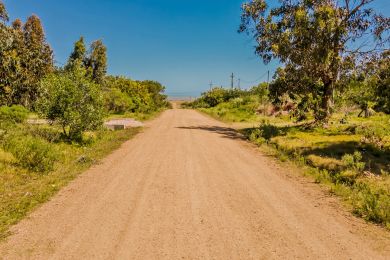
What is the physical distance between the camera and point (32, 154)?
13.1 meters

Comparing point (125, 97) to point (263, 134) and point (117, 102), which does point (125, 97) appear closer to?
point (117, 102)

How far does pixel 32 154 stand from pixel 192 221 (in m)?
8.04

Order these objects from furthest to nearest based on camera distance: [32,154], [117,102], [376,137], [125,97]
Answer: [125,97] < [117,102] < [376,137] < [32,154]

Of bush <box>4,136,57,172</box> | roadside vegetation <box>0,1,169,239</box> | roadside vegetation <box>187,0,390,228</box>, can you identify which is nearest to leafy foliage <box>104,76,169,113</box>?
roadside vegetation <box>0,1,169,239</box>

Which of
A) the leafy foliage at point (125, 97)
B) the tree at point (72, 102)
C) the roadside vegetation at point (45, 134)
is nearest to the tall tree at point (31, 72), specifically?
the roadside vegetation at point (45, 134)

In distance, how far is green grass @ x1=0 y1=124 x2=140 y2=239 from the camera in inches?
337

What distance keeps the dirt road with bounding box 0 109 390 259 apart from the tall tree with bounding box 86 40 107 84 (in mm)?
43473

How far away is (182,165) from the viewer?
45.5 ft

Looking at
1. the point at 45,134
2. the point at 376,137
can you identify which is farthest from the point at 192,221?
the point at 376,137

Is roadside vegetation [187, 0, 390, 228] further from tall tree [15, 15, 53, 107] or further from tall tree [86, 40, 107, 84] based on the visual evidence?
tall tree [86, 40, 107, 84]

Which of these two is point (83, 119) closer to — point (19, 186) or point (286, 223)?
point (19, 186)

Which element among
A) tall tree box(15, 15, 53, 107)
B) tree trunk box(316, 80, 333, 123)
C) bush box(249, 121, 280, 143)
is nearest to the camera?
bush box(249, 121, 280, 143)

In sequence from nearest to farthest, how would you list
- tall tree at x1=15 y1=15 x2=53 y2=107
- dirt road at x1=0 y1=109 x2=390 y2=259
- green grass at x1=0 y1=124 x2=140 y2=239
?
dirt road at x1=0 y1=109 x2=390 y2=259 → green grass at x1=0 y1=124 x2=140 y2=239 → tall tree at x1=15 y1=15 x2=53 y2=107

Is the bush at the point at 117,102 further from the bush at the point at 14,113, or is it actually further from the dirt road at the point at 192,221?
the dirt road at the point at 192,221
